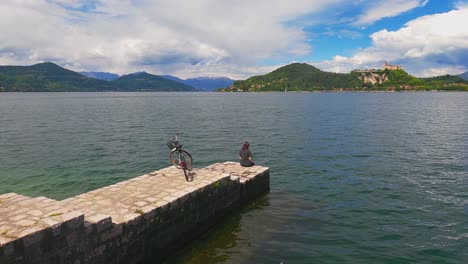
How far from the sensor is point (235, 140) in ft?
127

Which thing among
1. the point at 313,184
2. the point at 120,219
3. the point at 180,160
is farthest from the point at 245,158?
the point at 120,219

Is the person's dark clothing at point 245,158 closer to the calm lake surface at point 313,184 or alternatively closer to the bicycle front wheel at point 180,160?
the calm lake surface at point 313,184

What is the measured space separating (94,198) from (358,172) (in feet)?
61.2

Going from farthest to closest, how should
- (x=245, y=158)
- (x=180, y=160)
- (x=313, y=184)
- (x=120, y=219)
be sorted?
(x=313, y=184)
(x=245, y=158)
(x=180, y=160)
(x=120, y=219)

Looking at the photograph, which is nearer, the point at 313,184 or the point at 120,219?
the point at 120,219

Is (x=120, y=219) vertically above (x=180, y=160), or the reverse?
(x=180, y=160)

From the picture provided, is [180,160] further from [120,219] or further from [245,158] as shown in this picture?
[120,219]

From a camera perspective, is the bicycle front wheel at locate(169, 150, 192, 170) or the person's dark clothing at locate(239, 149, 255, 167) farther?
the person's dark clothing at locate(239, 149, 255, 167)

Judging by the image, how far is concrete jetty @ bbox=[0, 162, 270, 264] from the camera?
25.7ft

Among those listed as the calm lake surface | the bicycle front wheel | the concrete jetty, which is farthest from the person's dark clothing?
the bicycle front wheel

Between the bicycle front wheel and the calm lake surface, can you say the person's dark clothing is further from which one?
the bicycle front wheel

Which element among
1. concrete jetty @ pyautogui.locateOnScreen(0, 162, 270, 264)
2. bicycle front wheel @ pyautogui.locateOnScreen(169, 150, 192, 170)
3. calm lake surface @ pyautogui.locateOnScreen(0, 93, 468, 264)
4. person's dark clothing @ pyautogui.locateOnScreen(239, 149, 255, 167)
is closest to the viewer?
concrete jetty @ pyautogui.locateOnScreen(0, 162, 270, 264)

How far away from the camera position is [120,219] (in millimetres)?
10156

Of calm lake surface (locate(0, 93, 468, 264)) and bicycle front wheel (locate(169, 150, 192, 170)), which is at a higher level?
bicycle front wheel (locate(169, 150, 192, 170))
